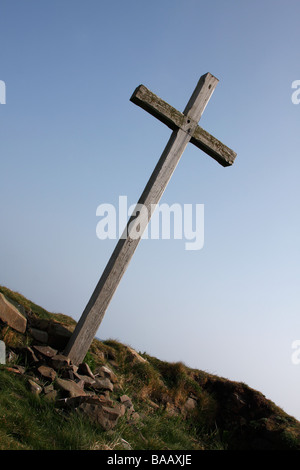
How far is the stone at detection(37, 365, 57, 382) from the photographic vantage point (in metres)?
5.73

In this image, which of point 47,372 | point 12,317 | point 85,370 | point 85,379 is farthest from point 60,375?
point 12,317

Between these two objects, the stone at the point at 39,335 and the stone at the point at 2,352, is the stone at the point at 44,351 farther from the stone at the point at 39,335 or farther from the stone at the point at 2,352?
the stone at the point at 2,352

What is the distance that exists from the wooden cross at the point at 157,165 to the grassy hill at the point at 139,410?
65cm

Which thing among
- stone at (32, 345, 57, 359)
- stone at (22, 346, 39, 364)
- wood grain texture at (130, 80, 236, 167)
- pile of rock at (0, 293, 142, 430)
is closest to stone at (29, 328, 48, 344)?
pile of rock at (0, 293, 142, 430)

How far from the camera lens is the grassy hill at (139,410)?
434cm

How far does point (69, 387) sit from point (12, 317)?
6.10ft

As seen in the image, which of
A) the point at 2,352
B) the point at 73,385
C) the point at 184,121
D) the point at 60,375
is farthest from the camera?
the point at 184,121

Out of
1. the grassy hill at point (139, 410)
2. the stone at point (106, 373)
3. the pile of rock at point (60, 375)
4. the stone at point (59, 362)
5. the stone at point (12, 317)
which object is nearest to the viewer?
the grassy hill at point (139, 410)

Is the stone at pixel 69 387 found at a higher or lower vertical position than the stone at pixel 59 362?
lower

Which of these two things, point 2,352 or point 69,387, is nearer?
point 69,387

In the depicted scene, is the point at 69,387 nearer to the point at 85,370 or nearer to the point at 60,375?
the point at 60,375

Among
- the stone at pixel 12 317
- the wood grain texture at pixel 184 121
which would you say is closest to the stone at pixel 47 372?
the stone at pixel 12 317

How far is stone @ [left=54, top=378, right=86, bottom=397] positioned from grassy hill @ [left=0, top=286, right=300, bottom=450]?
9cm

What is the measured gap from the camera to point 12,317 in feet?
21.7
